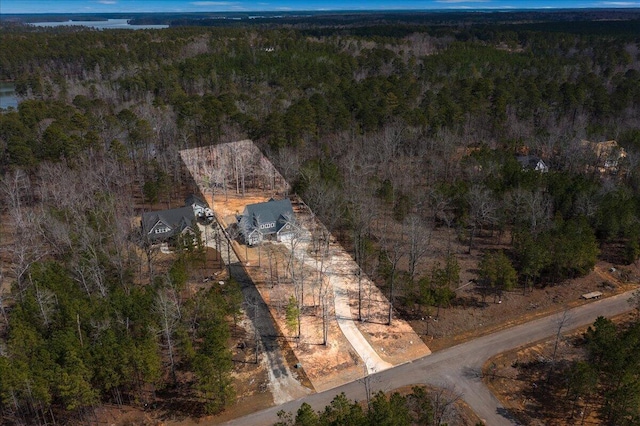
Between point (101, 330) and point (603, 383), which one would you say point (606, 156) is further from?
point (101, 330)

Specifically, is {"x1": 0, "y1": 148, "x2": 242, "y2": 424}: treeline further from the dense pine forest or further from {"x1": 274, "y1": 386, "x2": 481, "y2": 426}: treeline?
{"x1": 274, "y1": 386, "x2": 481, "y2": 426}: treeline

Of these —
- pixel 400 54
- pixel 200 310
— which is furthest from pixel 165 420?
pixel 400 54

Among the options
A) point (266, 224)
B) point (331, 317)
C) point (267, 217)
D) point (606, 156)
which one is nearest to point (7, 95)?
point (267, 217)

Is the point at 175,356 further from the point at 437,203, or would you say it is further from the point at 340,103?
the point at 340,103

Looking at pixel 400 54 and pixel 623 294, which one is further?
pixel 400 54

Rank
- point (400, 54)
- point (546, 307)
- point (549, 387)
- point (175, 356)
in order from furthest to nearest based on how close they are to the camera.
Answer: point (400, 54) < point (546, 307) < point (175, 356) < point (549, 387)

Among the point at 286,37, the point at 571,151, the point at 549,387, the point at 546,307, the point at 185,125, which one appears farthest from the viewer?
the point at 286,37

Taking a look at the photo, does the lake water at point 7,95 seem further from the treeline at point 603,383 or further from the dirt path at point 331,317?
the treeline at point 603,383
